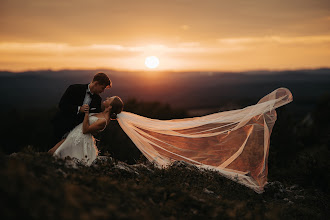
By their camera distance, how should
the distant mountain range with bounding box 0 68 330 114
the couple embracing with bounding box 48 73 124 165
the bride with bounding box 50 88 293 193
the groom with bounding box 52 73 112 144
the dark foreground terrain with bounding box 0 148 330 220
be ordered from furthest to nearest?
the distant mountain range with bounding box 0 68 330 114 < the bride with bounding box 50 88 293 193 < the groom with bounding box 52 73 112 144 < the couple embracing with bounding box 48 73 124 165 < the dark foreground terrain with bounding box 0 148 330 220

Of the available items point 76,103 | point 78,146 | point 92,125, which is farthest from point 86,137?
point 76,103

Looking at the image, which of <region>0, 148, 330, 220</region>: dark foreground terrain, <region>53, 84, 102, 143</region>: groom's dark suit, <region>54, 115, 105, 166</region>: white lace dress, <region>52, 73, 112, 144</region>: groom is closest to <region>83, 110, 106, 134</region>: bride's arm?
<region>54, 115, 105, 166</region>: white lace dress

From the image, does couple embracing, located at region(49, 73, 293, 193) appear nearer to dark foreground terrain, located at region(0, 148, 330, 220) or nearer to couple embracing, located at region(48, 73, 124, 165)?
couple embracing, located at region(48, 73, 124, 165)

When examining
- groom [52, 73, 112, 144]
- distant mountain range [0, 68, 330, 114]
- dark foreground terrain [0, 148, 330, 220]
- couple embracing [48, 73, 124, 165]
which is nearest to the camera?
dark foreground terrain [0, 148, 330, 220]

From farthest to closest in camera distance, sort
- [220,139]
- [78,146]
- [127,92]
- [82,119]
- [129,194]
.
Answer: [127,92], [220,139], [82,119], [78,146], [129,194]

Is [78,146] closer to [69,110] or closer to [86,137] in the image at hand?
[86,137]

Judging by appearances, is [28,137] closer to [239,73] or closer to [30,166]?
[30,166]

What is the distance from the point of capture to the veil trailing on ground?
8188 mm

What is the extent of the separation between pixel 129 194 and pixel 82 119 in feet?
8.66

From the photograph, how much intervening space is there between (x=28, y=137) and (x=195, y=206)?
115 ft

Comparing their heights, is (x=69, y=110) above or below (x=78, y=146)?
above

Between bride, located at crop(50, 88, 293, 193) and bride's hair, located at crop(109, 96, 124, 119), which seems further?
bride, located at crop(50, 88, 293, 193)

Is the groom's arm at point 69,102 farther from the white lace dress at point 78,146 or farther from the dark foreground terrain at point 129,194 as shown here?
the dark foreground terrain at point 129,194

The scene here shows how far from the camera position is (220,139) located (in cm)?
863
